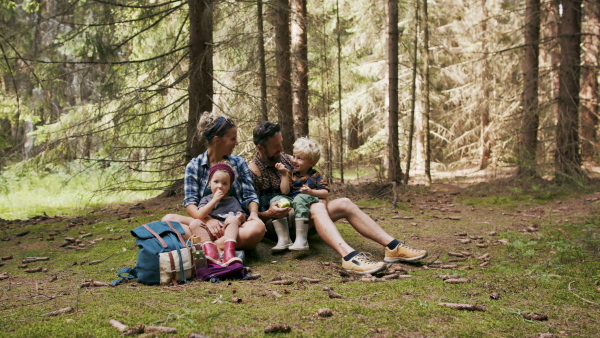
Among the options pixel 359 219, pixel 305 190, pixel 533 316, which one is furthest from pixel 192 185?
pixel 533 316

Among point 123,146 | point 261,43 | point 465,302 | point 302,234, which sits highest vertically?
point 261,43

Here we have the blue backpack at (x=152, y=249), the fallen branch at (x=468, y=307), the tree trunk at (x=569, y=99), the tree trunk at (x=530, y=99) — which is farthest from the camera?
the tree trunk at (x=530, y=99)

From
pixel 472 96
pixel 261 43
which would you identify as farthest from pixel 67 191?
pixel 472 96

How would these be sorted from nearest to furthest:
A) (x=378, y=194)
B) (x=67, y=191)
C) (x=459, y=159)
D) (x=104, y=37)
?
(x=104, y=37) → (x=378, y=194) → (x=67, y=191) → (x=459, y=159)

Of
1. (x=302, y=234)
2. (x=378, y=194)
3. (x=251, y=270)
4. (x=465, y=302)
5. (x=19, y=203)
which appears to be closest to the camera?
(x=465, y=302)

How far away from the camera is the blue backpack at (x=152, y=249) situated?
3.73 metres

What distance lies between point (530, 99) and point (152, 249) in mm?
10317

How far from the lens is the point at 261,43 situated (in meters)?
8.33

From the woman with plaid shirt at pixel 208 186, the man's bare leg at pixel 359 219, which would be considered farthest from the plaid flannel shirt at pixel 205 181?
the man's bare leg at pixel 359 219

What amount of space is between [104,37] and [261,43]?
A: 2875 mm

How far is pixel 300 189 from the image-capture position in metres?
4.79

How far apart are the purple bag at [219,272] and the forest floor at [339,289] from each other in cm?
14

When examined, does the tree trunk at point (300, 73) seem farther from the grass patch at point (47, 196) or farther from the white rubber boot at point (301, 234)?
the white rubber boot at point (301, 234)

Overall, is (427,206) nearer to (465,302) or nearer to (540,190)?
(540,190)
